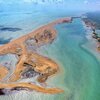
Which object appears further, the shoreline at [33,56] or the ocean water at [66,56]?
the shoreline at [33,56]

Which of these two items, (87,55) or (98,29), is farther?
(98,29)

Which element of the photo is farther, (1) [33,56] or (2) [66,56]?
(2) [66,56]

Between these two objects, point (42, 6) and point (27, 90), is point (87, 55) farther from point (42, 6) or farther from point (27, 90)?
point (42, 6)

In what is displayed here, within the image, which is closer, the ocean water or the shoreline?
the ocean water

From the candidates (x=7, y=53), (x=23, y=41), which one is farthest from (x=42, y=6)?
(x=7, y=53)
